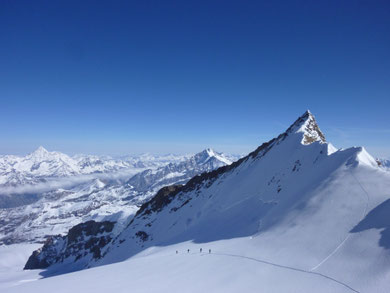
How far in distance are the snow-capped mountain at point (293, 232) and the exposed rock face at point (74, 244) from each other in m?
71.1

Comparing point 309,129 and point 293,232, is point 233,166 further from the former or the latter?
point 293,232

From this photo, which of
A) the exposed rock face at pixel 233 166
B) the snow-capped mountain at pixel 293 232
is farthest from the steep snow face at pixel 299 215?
the exposed rock face at pixel 233 166

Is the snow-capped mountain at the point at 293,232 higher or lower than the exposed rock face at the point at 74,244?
higher

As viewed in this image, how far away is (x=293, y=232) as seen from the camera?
24.8 m

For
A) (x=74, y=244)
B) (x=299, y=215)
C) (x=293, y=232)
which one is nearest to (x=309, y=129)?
(x=299, y=215)

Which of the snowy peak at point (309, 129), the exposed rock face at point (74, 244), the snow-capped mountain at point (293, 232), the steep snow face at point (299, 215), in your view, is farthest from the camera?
the exposed rock face at point (74, 244)

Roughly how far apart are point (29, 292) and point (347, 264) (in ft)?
84.4

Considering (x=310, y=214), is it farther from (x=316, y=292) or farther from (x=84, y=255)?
(x=84, y=255)

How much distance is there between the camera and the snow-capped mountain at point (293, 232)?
15.3 metres

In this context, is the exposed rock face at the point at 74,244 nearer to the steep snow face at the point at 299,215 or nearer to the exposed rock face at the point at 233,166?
the exposed rock face at the point at 233,166

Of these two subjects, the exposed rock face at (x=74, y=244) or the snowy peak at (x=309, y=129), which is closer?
the snowy peak at (x=309, y=129)

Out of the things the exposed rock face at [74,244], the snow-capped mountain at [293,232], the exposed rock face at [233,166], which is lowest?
the exposed rock face at [74,244]

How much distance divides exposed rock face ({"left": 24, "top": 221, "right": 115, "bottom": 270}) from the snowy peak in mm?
111750

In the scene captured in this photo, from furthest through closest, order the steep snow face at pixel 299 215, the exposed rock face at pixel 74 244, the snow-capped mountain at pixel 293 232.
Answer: the exposed rock face at pixel 74 244 < the steep snow face at pixel 299 215 < the snow-capped mountain at pixel 293 232
